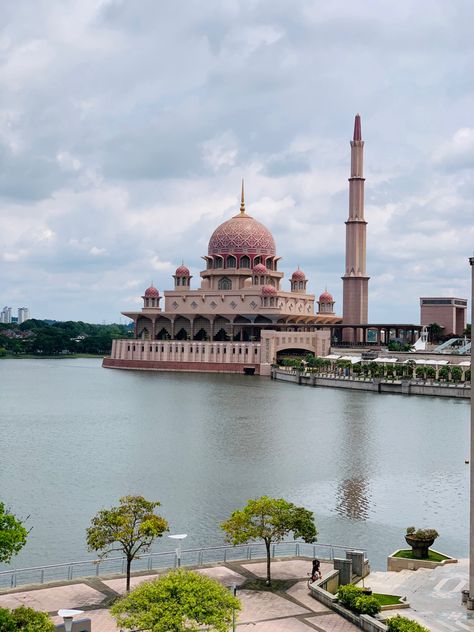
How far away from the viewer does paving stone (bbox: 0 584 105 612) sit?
19.0 m

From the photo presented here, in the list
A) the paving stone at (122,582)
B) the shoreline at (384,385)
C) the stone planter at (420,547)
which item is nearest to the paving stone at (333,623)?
the paving stone at (122,582)

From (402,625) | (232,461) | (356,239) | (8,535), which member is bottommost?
(402,625)

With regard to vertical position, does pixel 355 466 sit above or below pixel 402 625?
above

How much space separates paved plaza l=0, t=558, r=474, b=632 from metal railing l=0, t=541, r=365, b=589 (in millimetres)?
1026

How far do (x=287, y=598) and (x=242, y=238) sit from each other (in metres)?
94.6

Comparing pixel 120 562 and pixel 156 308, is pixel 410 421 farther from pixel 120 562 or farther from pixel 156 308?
pixel 156 308

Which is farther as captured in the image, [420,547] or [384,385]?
[384,385]

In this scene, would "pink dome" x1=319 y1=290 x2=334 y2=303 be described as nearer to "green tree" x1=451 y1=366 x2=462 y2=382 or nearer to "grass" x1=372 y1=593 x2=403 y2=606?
"green tree" x1=451 y1=366 x2=462 y2=382

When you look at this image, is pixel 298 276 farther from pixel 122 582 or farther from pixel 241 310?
pixel 122 582

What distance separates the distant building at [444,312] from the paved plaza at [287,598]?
8958 cm

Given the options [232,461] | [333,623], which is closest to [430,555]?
[333,623]

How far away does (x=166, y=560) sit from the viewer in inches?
982

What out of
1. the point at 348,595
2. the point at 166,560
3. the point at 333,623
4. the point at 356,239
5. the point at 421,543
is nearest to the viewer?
the point at 333,623

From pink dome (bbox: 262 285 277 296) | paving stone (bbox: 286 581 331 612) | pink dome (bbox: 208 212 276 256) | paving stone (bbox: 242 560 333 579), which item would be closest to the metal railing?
paving stone (bbox: 242 560 333 579)
